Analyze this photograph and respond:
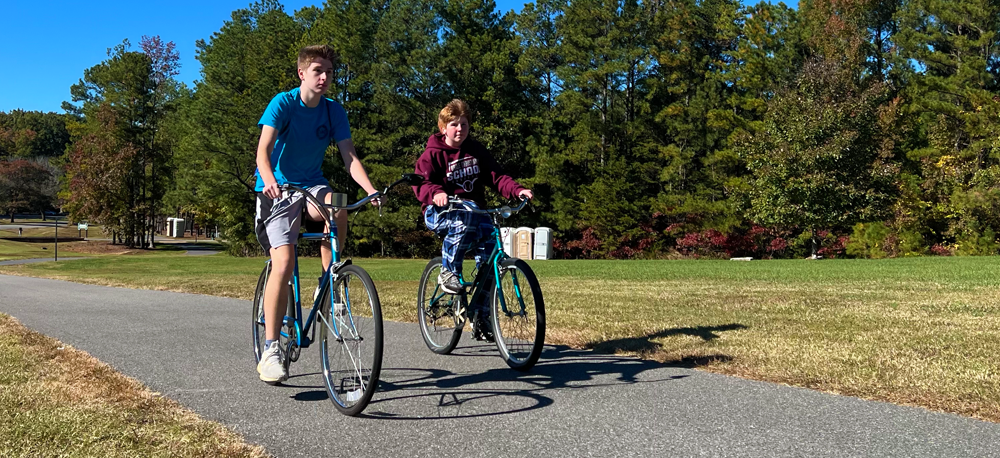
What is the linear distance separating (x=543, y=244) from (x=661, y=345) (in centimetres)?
2785

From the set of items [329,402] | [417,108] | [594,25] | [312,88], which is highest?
[594,25]

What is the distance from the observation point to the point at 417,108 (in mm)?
40344

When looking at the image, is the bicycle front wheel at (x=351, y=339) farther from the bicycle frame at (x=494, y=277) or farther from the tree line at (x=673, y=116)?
the tree line at (x=673, y=116)

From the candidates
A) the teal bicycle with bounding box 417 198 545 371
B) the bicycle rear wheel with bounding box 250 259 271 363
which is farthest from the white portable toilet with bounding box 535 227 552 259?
the bicycle rear wheel with bounding box 250 259 271 363

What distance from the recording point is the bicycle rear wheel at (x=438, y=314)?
544cm

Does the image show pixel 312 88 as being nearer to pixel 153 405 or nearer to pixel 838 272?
pixel 153 405

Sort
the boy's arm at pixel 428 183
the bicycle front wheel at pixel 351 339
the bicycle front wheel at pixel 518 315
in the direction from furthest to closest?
the boy's arm at pixel 428 183
the bicycle front wheel at pixel 518 315
the bicycle front wheel at pixel 351 339

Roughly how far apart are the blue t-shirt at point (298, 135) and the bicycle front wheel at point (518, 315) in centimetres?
139

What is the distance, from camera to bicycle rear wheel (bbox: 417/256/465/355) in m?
5.44

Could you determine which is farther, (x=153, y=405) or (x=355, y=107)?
(x=355, y=107)

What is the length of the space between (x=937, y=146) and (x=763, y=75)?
29.6 feet

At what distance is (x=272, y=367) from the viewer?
13.9 feet

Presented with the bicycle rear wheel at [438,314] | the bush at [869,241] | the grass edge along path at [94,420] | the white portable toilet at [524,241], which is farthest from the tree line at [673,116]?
the grass edge along path at [94,420]

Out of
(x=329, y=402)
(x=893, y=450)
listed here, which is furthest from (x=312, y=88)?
(x=893, y=450)
